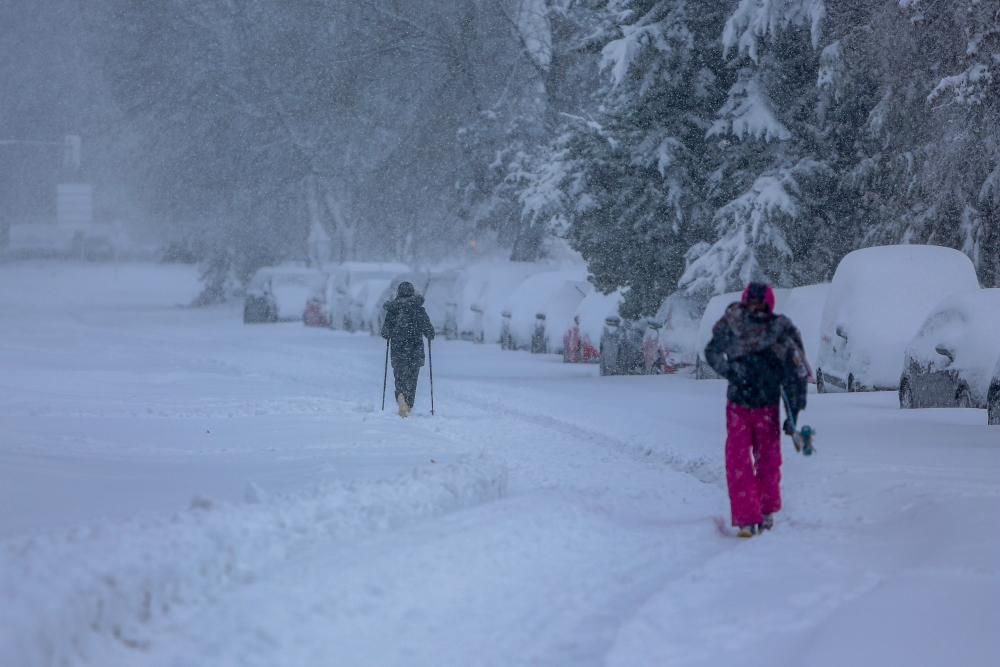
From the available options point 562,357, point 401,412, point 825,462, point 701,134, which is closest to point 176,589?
point 825,462

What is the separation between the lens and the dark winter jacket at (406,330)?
56.9 ft

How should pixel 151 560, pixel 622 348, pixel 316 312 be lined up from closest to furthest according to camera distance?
pixel 151 560
pixel 622 348
pixel 316 312

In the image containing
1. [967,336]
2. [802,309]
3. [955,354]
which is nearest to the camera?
[967,336]

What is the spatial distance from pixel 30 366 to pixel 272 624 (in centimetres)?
1952

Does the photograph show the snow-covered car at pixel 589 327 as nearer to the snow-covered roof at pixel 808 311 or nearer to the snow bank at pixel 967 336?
the snow-covered roof at pixel 808 311

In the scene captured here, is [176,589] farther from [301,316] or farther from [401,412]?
[301,316]

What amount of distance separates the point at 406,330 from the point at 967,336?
21.3ft

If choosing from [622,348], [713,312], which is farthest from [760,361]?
[622,348]

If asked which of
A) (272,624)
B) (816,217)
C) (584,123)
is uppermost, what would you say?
(584,123)

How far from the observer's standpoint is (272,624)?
6297 millimetres

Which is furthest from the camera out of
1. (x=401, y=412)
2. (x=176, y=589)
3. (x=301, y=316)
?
(x=301, y=316)

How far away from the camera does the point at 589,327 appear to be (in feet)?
87.8

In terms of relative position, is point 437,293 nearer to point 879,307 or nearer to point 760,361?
point 879,307

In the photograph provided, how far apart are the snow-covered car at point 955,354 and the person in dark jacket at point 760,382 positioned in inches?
231
